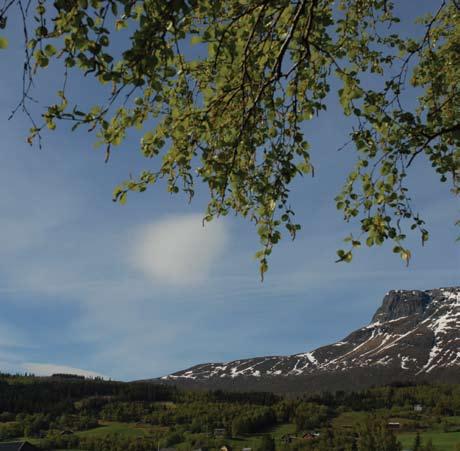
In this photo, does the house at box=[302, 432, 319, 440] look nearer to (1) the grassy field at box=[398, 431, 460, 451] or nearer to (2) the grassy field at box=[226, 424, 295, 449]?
(2) the grassy field at box=[226, 424, 295, 449]

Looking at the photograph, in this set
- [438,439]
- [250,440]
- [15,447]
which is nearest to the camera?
[15,447]

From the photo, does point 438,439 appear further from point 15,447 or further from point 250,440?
point 15,447

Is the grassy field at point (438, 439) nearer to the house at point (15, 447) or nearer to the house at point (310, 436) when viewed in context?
the house at point (310, 436)

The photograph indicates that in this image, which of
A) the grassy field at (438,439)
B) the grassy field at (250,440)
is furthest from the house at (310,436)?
the grassy field at (438,439)

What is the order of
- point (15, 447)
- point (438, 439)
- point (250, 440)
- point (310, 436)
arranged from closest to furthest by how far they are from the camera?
point (15, 447) → point (438, 439) → point (310, 436) → point (250, 440)

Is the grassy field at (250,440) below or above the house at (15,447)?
below

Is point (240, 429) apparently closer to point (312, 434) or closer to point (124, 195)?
point (312, 434)

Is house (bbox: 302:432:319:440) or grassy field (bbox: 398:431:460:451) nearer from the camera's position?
grassy field (bbox: 398:431:460:451)

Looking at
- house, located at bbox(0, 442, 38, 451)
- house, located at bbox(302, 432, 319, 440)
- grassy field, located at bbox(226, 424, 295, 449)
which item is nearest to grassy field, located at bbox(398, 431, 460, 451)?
house, located at bbox(302, 432, 319, 440)

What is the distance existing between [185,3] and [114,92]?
1322 mm

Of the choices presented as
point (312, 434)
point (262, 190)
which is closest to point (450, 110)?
point (262, 190)

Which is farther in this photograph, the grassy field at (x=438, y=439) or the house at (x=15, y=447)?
the grassy field at (x=438, y=439)

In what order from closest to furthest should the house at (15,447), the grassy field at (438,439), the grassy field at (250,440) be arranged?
the house at (15,447) < the grassy field at (438,439) < the grassy field at (250,440)

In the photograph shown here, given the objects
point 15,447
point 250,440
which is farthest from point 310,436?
point 15,447
